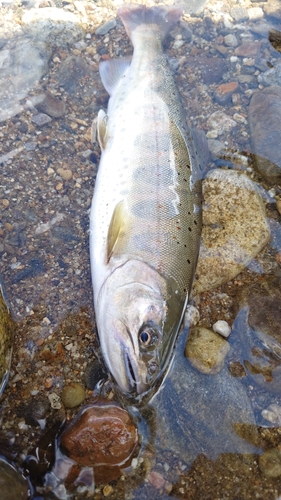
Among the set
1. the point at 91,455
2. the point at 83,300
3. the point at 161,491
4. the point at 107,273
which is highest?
the point at 107,273

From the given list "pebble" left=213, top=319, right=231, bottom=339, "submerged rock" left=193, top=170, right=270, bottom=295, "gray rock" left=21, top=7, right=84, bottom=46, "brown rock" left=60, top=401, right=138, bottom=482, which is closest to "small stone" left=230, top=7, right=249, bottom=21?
"gray rock" left=21, top=7, right=84, bottom=46

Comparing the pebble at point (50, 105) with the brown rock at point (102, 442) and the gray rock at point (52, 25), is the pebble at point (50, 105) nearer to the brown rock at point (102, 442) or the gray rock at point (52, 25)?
the gray rock at point (52, 25)

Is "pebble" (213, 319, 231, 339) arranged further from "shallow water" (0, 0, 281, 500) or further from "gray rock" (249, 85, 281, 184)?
"gray rock" (249, 85, 281, 184)

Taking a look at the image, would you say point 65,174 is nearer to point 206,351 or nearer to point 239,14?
point 206,351

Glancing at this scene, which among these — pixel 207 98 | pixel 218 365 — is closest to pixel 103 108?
pixel 207 98

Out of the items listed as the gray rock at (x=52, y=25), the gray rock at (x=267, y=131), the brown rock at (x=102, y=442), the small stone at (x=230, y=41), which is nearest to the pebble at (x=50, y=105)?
the gray rock at (x=52, y=25)

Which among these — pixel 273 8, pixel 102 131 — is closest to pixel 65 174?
pixel 102 131

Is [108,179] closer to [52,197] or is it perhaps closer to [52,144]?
[52,197]

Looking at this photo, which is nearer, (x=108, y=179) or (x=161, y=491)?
(x=161, y=491)
